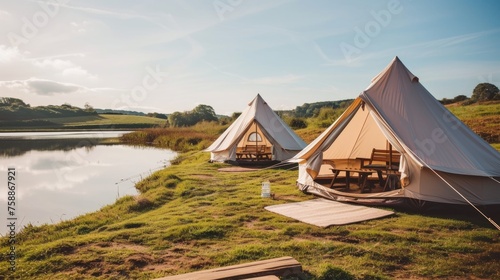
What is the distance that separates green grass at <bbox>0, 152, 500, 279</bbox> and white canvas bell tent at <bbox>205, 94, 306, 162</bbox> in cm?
686

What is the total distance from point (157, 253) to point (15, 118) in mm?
52673

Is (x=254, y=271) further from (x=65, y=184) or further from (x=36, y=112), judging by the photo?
(x=36, y=112)

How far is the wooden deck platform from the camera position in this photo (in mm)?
3215

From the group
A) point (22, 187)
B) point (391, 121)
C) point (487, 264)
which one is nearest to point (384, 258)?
point (487, 264)

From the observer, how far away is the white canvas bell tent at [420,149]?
619 cm

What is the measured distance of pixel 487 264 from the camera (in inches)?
157

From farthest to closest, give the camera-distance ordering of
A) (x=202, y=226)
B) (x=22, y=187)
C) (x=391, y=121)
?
(x=22, y=187) < (x=391, y=121) < (x=202, y=226)

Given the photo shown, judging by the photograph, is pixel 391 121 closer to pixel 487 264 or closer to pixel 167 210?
pixel 487 264

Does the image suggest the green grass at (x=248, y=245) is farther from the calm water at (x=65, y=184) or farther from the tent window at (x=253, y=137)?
the tent window at (x=253, y=137)

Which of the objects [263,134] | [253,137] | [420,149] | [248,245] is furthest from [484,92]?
[248,245]

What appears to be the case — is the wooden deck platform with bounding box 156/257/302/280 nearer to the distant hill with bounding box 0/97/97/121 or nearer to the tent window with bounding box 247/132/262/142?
the tent window with bounding box 247/132/262/142

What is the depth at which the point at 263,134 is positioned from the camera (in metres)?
14.5

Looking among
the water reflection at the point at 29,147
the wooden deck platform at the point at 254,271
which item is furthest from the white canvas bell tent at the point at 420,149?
the water reflection at the point at 29,147

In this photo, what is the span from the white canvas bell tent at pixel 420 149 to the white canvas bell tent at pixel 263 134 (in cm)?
549
